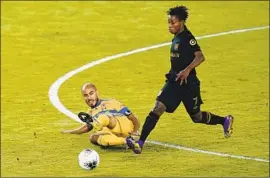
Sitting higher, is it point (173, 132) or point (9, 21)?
point (9, 21)

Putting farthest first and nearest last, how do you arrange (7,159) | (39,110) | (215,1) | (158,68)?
(215,1)
(158,68)
(39,110)
(7,159)

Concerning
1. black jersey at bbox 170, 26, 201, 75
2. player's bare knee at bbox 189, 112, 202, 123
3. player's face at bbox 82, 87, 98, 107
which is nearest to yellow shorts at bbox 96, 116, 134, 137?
player's face at bbox 82, 87, 98, 107

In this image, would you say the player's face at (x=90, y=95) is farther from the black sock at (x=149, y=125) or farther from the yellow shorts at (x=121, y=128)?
the black sock at (x=149, y=125)

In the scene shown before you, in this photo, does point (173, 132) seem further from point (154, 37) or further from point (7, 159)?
point (154, 37)

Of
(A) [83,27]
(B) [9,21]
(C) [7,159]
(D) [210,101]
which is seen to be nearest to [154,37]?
(A) [83,27]

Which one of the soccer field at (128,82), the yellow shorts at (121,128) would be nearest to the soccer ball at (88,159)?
the soccer field at (128,82)

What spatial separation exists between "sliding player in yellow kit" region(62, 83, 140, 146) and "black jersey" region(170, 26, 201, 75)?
1320mm

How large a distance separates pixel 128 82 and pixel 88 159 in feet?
20.2

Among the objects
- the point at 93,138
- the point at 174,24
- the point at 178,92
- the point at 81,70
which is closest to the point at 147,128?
the point at 178,92

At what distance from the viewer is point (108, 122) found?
14320 mm

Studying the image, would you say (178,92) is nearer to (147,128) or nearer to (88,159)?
(147,128)

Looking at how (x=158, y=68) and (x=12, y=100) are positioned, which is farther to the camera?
(x=158, y=68)

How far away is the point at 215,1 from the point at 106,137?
540 inches

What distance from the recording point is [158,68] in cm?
2105
